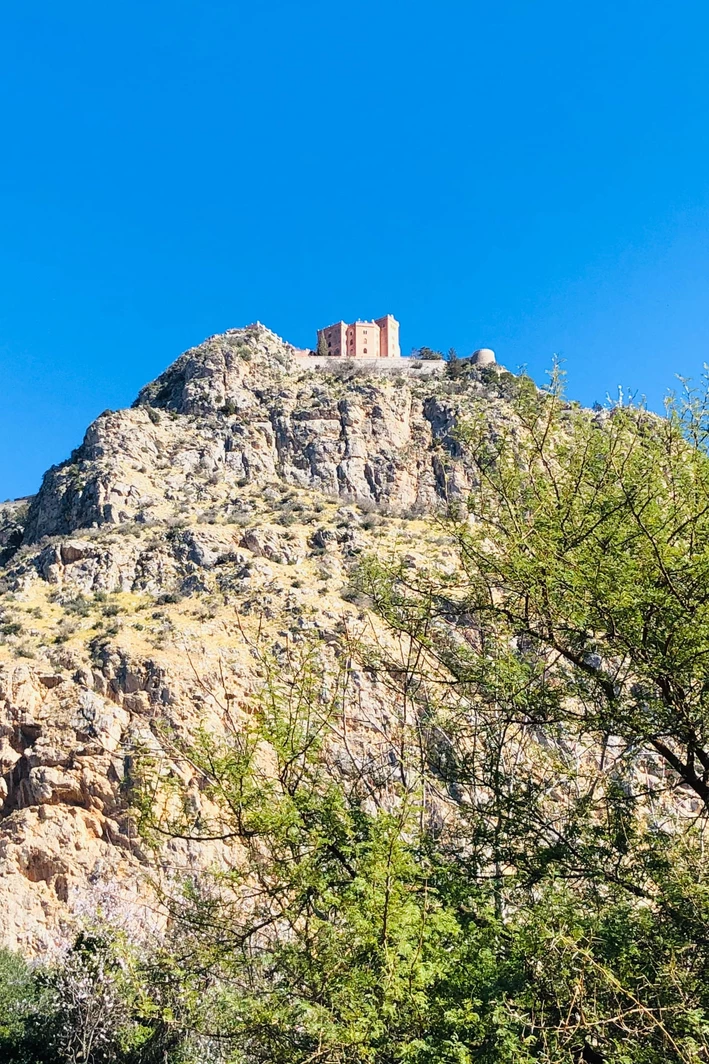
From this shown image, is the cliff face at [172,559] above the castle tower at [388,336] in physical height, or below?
below

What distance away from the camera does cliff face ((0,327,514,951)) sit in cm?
A: 2016

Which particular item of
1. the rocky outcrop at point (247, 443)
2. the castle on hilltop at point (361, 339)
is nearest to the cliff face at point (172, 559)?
the rocky outcrop at point (247, 443)

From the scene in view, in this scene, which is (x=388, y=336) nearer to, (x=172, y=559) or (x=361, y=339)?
(x=361, y=339)

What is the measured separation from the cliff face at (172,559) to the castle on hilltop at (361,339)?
321 inches

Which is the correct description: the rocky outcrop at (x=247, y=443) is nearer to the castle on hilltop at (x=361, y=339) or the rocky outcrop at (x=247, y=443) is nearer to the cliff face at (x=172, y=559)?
the cliff face at (x=172, y=559)

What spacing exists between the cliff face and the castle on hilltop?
8.16 m

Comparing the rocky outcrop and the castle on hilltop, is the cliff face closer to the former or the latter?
the rocky outcrop

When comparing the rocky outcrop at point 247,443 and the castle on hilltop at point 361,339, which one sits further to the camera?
the castle on hilltop at point 361,339

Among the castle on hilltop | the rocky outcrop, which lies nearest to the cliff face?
the rocky outcrop

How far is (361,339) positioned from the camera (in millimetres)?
56531

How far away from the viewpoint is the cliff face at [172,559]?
66.1 feet

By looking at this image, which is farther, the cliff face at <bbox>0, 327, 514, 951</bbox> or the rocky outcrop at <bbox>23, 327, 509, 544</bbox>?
the rocky outcrop at <bbox>23, 327, 509, 544</bbox>

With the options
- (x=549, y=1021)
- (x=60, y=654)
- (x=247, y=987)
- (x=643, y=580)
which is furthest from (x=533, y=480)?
(x=60, y=654)

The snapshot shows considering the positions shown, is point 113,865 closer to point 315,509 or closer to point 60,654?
point 60,654
